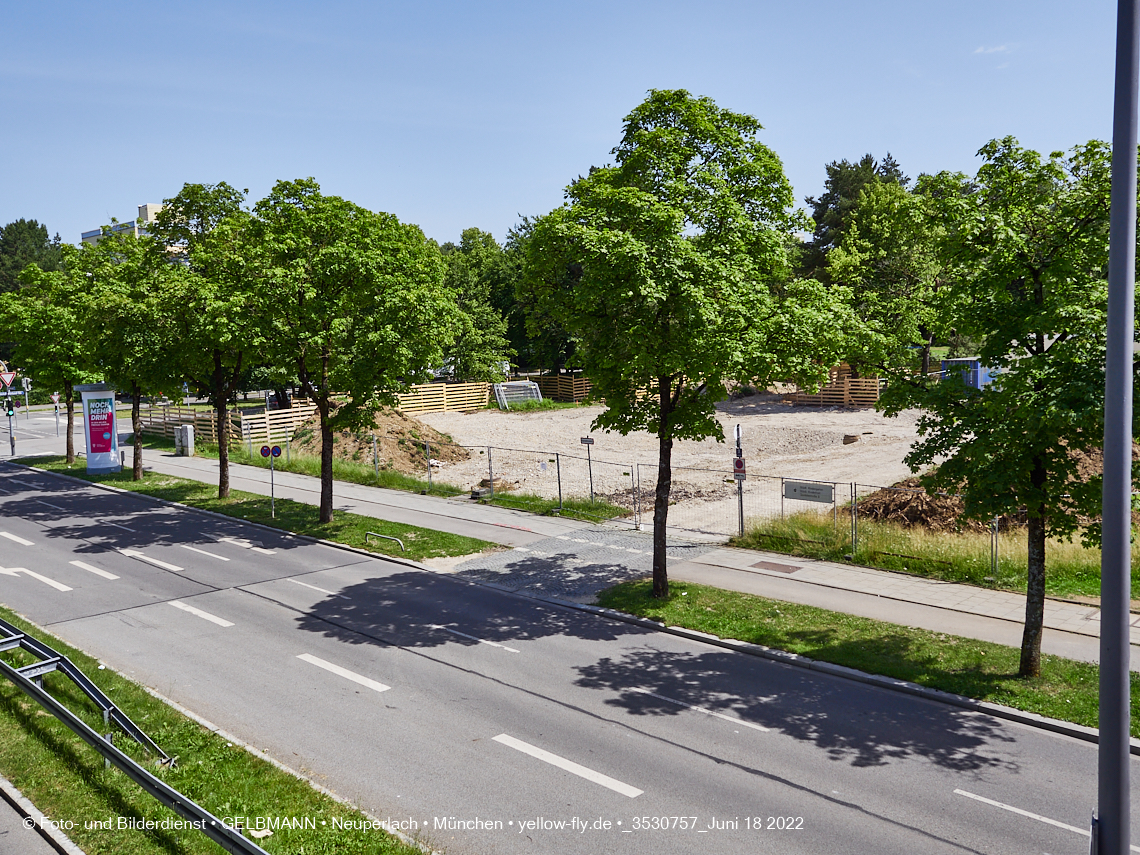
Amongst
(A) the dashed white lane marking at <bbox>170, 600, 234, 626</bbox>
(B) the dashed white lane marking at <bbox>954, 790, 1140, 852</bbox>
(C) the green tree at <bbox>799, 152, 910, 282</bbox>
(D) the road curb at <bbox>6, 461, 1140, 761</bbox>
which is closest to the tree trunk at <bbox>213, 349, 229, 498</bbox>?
(D) the road curb at <bbox>6, 461, 1140, 761</bbox>

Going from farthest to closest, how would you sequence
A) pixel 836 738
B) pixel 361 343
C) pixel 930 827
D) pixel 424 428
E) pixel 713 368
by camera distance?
pixel 424 428 < pixel 361 343 < pixel 713 368 < pixel 836 738 < pixel 930 827

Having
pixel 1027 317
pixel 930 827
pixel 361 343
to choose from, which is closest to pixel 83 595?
pixel 361 343

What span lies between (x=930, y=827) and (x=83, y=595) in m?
16.4

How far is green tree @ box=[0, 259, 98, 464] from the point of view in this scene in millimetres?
33000

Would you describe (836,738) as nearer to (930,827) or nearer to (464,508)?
(930,827)

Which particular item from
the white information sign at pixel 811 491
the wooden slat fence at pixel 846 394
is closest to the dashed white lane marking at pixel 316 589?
the white information sign at pixel 811 491

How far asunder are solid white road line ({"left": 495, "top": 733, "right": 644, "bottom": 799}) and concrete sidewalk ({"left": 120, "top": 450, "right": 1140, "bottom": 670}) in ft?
21.7

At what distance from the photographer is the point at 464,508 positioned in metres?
26.3

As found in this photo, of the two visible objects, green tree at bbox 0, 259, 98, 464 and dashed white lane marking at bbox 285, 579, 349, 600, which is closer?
dashed white lane marking at bbox 285, 579, 349, 600

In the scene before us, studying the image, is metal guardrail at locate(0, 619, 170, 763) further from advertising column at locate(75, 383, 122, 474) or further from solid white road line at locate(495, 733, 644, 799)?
advertising column at locate(75, 383, 122, 474)

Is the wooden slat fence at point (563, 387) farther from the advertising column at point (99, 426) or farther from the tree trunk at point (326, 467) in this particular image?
the tree trunk at point (326, 467)

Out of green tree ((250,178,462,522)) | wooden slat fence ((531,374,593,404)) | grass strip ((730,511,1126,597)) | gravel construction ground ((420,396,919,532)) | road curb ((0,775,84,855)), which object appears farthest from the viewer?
wooden slat fence ((531,374,593,404))

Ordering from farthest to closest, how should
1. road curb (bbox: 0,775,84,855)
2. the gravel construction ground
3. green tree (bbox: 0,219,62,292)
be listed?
green tree (bbox: 0,219,62,292) < the gravel construction ground < road curb (bbox: 0,775,84,855)

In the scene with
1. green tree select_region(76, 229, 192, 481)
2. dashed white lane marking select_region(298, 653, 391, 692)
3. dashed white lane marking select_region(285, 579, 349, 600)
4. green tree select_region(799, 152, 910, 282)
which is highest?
green tree select_region(799, 152, 910, 282)
